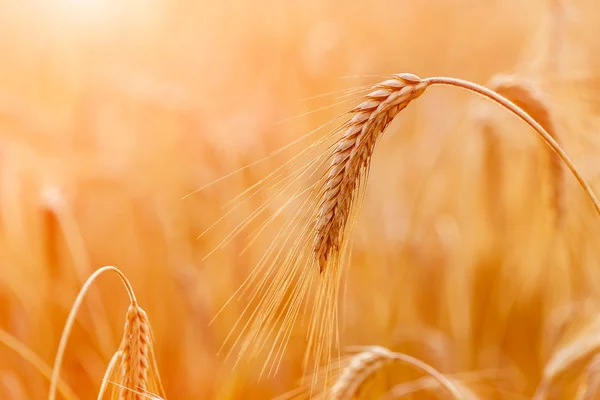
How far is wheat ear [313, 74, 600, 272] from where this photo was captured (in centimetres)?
44

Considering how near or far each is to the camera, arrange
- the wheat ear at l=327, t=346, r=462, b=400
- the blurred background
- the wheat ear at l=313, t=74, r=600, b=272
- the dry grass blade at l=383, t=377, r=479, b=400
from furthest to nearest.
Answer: the blurred background < the dry grass blade at l=383, t=377, r=479, b=400 < the wheat ear at l=327, t=346, r=462, b=400 < the wheat ear at l=313, t=74, r=600, b=272

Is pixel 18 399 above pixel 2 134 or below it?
below

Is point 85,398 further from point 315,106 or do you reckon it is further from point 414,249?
point 315,106

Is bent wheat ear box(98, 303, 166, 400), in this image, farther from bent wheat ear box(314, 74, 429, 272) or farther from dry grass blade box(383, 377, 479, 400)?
dry grass blade box(383, 377, 479, 400)

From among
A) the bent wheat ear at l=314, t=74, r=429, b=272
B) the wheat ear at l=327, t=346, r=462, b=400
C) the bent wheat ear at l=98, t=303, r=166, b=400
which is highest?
the bent wheat ear at l=314, t=74, r=429, b=272

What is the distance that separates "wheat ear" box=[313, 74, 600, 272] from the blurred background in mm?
329

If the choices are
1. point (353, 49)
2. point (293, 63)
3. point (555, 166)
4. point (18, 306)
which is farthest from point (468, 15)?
point (18, 306)

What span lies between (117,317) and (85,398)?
187 mm

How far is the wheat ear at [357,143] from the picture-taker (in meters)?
0.44

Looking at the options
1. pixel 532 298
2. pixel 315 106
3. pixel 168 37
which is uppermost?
pixel 168 37

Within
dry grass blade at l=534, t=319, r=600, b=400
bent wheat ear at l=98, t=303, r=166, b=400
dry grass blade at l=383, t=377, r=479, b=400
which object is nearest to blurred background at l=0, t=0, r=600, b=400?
dry grass blade at l=534, t=319, r=600, b=400

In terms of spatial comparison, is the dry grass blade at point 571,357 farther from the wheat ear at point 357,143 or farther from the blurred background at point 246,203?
the wheat ear at point 357,143

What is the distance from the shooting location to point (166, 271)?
3.45ft

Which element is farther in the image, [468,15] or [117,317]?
[468,15]
